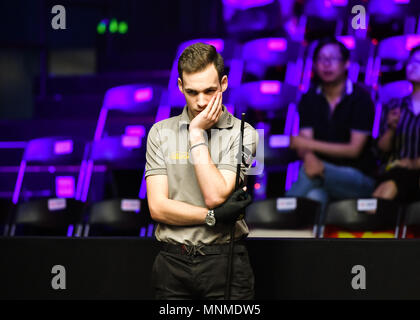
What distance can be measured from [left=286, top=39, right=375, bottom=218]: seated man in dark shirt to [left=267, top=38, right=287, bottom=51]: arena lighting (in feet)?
2.64

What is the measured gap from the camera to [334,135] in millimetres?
4719

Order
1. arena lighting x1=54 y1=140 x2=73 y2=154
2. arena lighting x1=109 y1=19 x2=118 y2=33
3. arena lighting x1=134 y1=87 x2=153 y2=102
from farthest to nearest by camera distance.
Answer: arena lighting x1=109 y1=19 x2=118 y2=33 → arena lighting x1=134 y1=87 x2=153 y2=102 → arena lighting x1=54 y1=140 x2=73 y2=154

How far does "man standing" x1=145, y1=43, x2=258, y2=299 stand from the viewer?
209 centimetres

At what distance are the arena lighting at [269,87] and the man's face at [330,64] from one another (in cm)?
48

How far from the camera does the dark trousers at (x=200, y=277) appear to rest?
2.10m

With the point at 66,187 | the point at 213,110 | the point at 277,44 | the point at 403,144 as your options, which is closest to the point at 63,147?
the point at 66,187

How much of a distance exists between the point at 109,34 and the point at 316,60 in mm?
2524

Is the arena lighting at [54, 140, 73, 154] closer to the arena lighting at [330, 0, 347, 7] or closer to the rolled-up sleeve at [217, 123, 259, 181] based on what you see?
the arena lighting at [330, 0, 347, 7]

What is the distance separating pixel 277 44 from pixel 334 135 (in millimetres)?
1237

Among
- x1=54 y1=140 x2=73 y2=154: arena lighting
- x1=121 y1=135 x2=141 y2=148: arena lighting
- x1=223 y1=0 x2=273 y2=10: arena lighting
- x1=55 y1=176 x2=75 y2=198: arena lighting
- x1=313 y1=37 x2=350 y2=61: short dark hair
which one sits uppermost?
x1=223 y1=0 x2=273 y2=10: arena lighting

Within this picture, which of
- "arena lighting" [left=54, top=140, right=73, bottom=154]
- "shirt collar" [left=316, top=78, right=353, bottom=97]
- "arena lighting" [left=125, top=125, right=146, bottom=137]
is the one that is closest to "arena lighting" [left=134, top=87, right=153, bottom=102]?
"arena lighting" [left=125, top=125, right=146, bottom=137]

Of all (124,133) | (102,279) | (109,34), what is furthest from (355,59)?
(102,279)

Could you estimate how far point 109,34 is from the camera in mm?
6590
